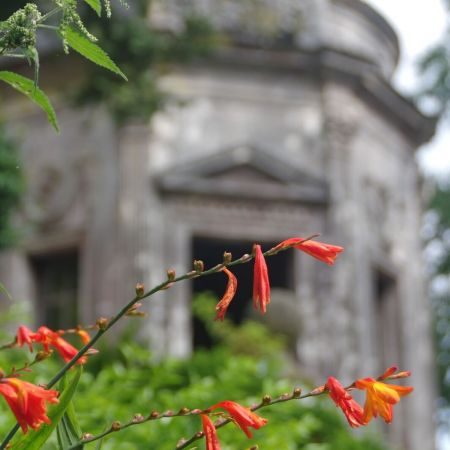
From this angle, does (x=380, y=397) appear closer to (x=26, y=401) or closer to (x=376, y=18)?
(x=26, y=401)

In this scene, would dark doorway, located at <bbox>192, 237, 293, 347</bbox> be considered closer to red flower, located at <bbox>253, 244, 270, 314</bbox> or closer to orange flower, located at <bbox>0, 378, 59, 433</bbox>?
red flower, located at <bbox>253, 244, 270, 314</bbox>

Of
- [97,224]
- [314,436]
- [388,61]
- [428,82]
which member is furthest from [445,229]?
[314,436]

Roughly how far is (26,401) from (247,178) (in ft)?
46.3

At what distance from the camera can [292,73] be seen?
16.7 metres

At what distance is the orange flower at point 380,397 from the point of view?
7.81 ft

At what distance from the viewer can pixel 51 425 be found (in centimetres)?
240

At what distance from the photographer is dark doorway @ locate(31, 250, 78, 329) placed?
1652 centimetres

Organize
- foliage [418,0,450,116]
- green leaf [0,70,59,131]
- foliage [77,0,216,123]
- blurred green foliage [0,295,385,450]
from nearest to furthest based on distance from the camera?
green leaf [0,70,59,131], blurred green foliage [0,295,385,450], foliage [77,0,216,123], foliage [418,0,450,116]

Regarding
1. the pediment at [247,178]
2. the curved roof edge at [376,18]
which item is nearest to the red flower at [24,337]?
the pediment at [247,178]

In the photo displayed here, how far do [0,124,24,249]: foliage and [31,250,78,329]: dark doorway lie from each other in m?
4.34

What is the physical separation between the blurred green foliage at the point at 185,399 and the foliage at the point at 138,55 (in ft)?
17.1

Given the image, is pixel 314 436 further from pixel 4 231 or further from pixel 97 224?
pixel 97 224

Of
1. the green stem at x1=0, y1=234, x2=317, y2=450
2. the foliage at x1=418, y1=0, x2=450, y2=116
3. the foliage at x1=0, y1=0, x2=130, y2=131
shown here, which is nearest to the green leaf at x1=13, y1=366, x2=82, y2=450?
the green stem at x1=0, y1=234, x2=317, y2=450

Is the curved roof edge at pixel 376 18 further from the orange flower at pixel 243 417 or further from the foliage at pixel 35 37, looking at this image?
the orange flower at pixel 243 417
